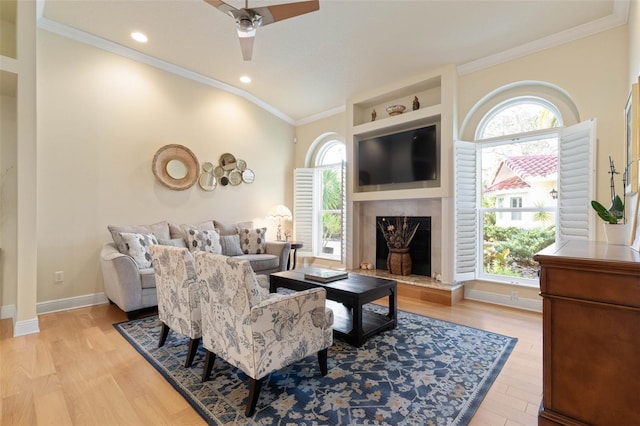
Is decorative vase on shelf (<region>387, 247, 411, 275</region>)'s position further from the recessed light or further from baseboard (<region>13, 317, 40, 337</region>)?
the recessed light

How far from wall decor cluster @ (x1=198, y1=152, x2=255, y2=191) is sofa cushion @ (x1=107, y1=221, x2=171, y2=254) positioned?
104 centimetres

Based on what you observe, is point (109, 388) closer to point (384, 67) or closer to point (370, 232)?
point (370, 232)

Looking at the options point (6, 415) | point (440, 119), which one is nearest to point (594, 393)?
point (6, 415)

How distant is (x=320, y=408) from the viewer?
184 cm

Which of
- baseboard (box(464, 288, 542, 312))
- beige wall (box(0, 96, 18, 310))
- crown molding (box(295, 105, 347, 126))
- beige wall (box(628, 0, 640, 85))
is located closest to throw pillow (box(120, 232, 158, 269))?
beige wall (box(0, 96, 18, 310))

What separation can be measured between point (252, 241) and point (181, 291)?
2.77m

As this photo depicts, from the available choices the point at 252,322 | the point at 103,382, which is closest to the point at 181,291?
the point at 103,382

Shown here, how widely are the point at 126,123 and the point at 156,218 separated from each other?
1.42 meters

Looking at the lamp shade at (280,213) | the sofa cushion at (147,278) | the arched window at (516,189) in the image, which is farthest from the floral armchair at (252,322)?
the lamp shade at (280,213)

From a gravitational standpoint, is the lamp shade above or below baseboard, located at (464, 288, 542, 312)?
above

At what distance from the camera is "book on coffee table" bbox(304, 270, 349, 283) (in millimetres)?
3061

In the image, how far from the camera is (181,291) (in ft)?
7.64

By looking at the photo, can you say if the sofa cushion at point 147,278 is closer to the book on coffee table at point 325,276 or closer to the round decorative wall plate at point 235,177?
the book on coffee table at point 325,276

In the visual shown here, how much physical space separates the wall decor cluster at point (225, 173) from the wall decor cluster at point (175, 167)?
18 centimetres
